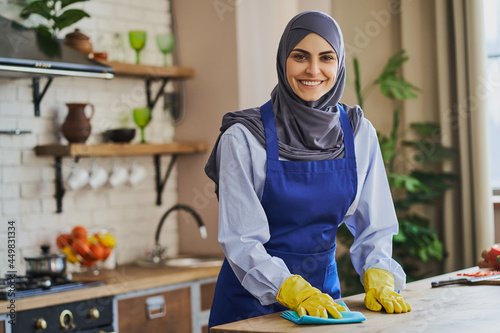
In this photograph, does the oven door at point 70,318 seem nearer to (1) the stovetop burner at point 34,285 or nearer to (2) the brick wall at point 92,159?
(1) the stovetop burner at point 34,285

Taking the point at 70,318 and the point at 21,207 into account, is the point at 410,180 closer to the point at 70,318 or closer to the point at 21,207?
the point at 70,318

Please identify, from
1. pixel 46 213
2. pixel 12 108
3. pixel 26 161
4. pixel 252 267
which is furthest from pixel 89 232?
pixel 252 267

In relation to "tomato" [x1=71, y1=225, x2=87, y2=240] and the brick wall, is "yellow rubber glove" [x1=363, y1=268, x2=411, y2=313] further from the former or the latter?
the brick wall

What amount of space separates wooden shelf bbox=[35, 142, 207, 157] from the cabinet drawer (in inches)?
29.5

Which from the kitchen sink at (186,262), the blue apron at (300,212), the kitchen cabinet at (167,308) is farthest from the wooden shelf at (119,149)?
the blue apron at (300,212)

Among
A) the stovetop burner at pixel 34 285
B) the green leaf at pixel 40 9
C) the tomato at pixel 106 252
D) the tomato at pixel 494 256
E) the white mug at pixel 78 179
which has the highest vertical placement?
the green leaf at pixel 40 9

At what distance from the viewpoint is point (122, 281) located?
3244 millimetres

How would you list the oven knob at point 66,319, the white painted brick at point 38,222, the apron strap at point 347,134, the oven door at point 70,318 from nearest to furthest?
the apron strap at point 347,134, the oven door at point 70,318, the oven knob at point 66,319, the white painted brick at point 38,222

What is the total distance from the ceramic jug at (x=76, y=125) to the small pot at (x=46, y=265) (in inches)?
24.3

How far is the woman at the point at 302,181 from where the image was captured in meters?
1.86

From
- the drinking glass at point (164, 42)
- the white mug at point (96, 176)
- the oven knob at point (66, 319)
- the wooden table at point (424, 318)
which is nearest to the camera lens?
the wooden table at point (424, 318)

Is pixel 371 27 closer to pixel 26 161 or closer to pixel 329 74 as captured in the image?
pixel 26 161

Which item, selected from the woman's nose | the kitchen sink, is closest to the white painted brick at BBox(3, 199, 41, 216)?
the kitchen sink

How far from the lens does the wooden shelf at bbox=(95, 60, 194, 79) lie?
3732 mm
